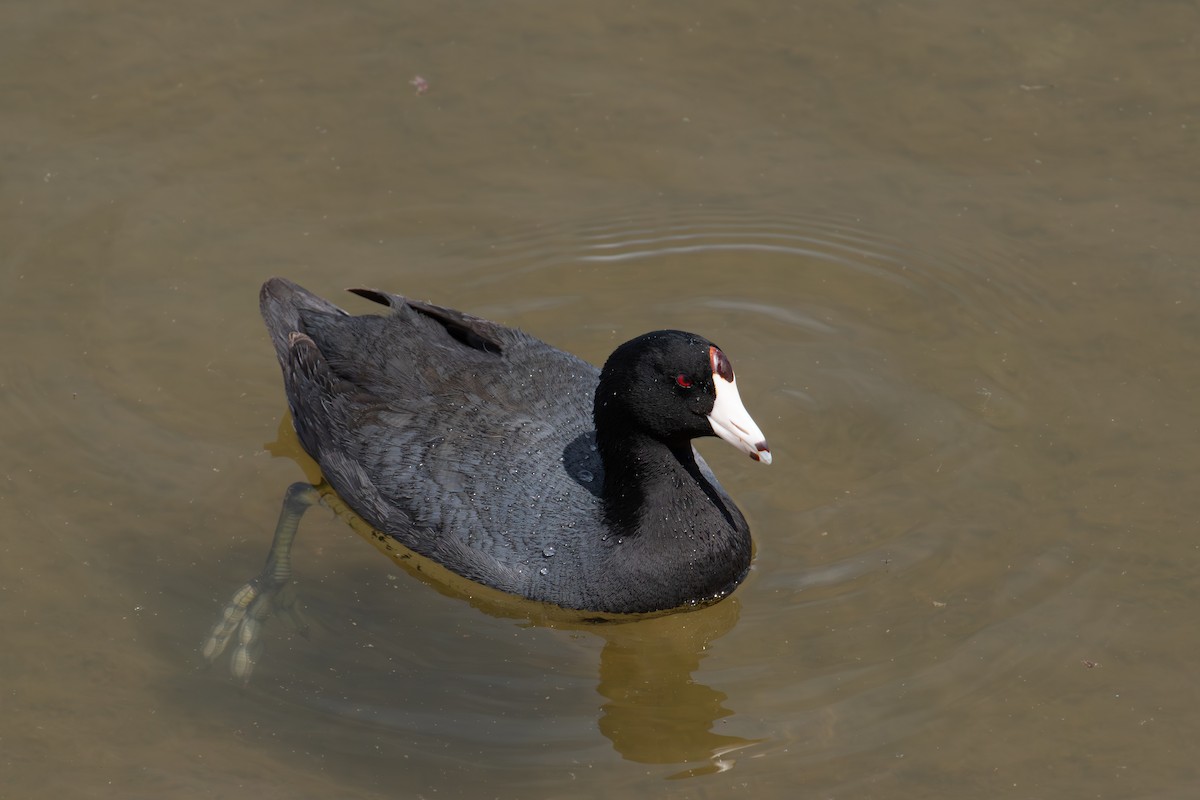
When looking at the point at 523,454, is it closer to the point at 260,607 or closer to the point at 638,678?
the point at 638,678

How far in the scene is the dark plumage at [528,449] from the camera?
6.72 metres

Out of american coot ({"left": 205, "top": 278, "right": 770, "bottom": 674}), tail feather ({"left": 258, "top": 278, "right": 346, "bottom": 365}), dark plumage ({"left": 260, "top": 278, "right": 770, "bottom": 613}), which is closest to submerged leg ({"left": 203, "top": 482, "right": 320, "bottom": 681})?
american coot ({"left": 205, "top": 278, "right": 770, "bottom": 674})

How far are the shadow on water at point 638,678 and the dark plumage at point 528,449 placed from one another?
0.12 m

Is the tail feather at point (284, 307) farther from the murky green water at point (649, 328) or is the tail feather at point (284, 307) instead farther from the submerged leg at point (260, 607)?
the submerged leg at point (260, 607)

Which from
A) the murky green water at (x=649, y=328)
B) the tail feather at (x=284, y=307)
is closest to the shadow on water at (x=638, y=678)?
the murky green water at (x=649, y=328)

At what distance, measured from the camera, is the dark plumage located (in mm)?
6719

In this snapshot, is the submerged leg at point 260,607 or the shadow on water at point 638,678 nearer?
the shadow on water at point 638,678

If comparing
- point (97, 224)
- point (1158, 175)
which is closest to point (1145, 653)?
point (1158, 175)

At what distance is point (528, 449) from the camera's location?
716 centimetres

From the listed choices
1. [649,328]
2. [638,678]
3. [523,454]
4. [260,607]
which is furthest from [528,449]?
[649,328]

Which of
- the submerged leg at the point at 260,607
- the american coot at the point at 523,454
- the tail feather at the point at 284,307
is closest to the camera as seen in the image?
the american coot at the point at 523,454

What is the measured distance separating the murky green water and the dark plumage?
0.87ft

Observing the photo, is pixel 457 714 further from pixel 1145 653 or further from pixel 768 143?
pixel 768 143

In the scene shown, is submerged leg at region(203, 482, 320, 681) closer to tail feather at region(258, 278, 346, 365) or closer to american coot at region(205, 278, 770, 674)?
american coot at region(205, 278, 770, 674)
